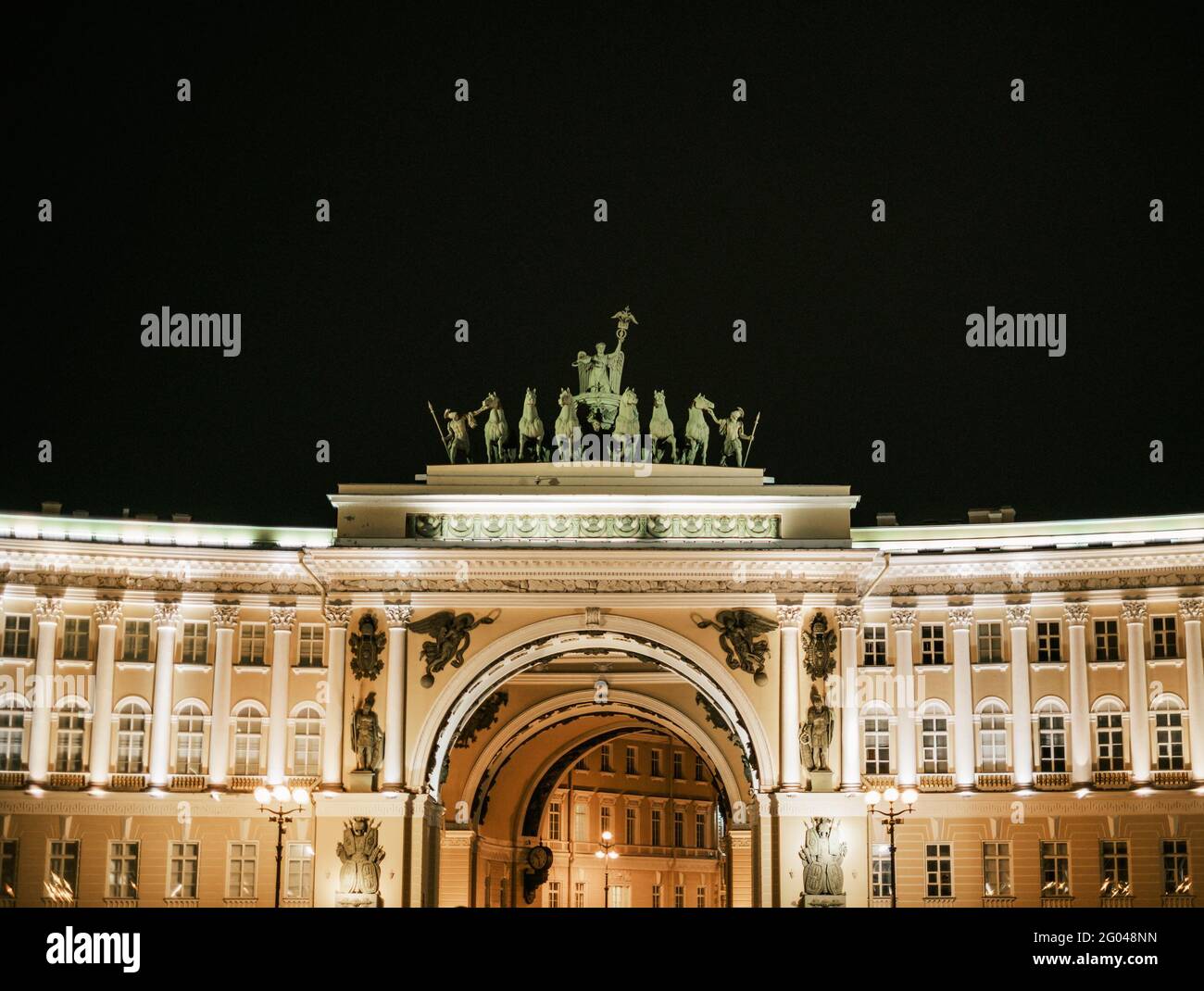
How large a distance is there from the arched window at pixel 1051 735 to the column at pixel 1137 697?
204 cm

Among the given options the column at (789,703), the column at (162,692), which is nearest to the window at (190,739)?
the column at (162,692)

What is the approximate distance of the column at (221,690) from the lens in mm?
58562

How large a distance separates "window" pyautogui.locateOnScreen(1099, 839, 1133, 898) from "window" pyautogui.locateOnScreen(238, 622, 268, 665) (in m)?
26.2

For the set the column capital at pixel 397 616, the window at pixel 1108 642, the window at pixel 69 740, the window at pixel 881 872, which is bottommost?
the window at pixel 881 872

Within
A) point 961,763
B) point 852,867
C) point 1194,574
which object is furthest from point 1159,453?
point 852,867

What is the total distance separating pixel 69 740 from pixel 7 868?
4.10 m

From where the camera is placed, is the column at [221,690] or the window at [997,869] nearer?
the window at [997,869]

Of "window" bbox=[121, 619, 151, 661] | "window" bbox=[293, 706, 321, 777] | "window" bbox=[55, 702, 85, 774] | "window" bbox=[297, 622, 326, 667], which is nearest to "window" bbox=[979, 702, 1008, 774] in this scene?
"window" bbox=[293, 706, 321, 777]

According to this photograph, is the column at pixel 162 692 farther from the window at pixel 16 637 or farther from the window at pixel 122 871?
the window at pixel 16 637

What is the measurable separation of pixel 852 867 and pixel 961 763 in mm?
5247

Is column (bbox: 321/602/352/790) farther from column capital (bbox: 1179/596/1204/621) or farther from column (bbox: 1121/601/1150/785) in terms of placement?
column capital (bbox: 1179/596/1204/621)

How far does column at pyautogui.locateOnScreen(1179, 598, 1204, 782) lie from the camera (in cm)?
5703
